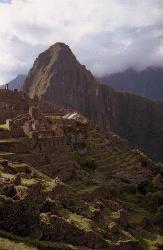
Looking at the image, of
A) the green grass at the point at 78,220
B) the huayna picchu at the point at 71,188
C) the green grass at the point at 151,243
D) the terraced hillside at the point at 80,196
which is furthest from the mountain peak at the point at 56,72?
the green grass at the point at 78,220

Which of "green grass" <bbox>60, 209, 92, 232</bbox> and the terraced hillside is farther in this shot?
"green grass" <bbox>60, 209, 92, 232</bbox>

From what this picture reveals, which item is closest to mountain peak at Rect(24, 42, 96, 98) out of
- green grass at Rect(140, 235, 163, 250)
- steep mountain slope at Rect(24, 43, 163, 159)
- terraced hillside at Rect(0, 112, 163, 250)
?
steep mountain slope at Rect(24, 43, 163, 159)

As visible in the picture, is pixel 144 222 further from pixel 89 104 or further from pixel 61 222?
pixel 89 104

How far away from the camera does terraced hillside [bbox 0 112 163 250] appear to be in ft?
94.8

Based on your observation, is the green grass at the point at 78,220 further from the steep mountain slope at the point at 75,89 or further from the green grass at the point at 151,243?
the steep mountain slope at the point at 75,89

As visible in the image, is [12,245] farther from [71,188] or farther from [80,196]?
[71,188]

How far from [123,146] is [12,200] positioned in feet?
143

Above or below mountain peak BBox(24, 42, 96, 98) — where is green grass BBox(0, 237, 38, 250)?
below

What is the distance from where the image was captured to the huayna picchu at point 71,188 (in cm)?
2920

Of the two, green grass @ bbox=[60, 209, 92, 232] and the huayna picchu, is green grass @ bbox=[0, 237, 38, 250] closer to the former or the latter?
the huayna picchu

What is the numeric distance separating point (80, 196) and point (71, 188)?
0.93 metres

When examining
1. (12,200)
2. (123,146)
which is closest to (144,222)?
Answer: (12,200)

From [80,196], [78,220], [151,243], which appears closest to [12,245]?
[78,220]

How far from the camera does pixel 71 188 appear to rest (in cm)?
4269
